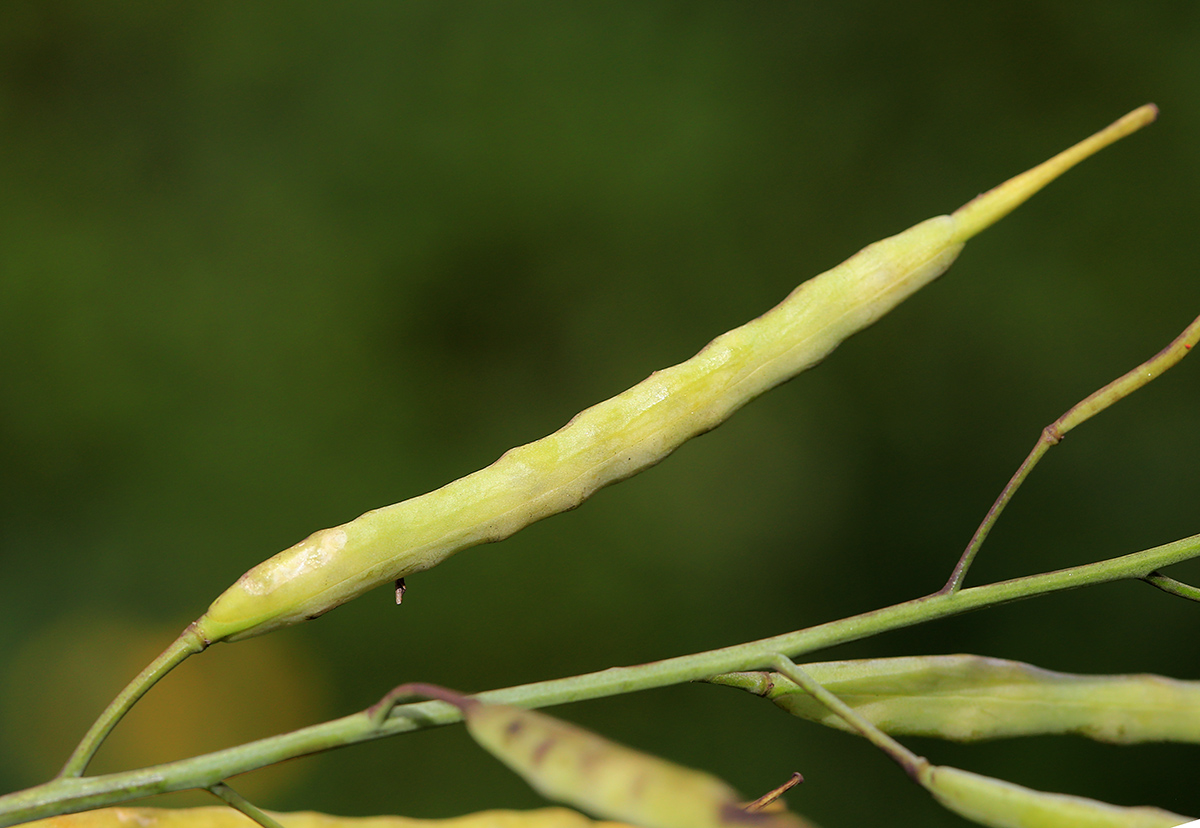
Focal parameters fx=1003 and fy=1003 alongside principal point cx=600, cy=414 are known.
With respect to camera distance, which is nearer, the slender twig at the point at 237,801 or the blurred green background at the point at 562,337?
the slender twig at the point at 237,801


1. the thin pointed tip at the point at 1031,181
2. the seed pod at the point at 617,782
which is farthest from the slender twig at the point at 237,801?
the thin pointed tip at the point at 1031,181

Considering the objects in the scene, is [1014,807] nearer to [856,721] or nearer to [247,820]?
[856,721]

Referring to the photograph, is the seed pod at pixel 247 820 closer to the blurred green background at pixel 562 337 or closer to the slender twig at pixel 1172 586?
the slender twig at pixel 1172 586

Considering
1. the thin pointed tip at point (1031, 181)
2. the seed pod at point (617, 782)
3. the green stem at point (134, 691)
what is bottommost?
the seed pod at point (617, 782)

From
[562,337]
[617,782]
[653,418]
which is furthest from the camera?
[562,337]

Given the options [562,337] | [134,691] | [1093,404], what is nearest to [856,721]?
[1093,404]

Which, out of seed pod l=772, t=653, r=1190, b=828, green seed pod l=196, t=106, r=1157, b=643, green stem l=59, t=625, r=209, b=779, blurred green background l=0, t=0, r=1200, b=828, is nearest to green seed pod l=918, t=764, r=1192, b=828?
seed pod l=772, t=653, r=1190, b=828

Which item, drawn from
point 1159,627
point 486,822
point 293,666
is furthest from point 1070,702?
point 293,666

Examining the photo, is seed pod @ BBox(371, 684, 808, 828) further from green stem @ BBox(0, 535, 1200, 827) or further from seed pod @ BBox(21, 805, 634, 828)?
seed pod @ BBox(21, 805, 634, 828)
